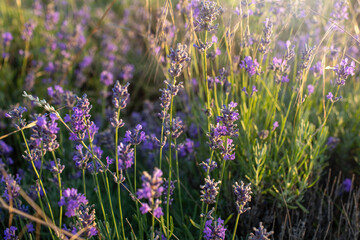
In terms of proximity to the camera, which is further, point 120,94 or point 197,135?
point 197,135

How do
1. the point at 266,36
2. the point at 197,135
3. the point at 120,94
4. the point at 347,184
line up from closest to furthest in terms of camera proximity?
the point at 120,94, the point at 266,36, the point at 347,184, the point at 197,135

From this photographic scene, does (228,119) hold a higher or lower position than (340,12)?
lower

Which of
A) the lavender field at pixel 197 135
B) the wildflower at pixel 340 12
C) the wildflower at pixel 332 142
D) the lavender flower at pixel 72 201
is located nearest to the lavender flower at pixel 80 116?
the lavender field at pixel 197 135

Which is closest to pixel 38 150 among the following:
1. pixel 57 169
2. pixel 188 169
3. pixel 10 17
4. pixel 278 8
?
pixel 57 169

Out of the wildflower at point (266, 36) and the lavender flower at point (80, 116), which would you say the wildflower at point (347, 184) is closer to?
the wildflower at point (266, 36)

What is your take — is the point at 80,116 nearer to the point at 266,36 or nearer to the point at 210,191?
the point at 210,191

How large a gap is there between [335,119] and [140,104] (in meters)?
2.14

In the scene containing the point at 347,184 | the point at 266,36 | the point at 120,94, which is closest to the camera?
the point at 120,94

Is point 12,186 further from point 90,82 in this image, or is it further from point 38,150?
point 90,82

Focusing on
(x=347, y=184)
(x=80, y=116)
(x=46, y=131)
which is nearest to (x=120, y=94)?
(x=80, y=116)

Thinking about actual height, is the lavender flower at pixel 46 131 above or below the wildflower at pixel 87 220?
above

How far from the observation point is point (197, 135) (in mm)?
2777

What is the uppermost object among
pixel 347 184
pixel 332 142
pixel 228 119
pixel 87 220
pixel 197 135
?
pixel 228 119

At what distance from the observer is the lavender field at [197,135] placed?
4.79 ft
